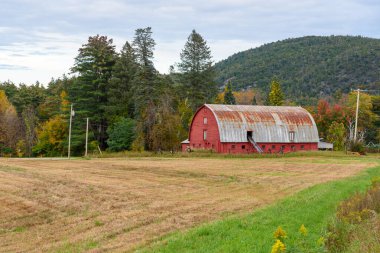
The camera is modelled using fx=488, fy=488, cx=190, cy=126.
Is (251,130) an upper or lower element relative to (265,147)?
upper

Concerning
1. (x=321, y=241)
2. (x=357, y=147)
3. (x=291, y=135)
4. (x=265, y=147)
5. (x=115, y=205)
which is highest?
(x=291, y=135)

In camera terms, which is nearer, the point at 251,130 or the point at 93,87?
the point at 251,130

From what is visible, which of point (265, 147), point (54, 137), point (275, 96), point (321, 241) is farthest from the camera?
point (275, 96)

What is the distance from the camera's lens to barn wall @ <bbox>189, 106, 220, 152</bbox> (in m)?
66.2

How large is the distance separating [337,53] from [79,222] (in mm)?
193906

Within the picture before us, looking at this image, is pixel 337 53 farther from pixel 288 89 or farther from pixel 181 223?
pixel 181 223

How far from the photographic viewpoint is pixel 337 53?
643ft

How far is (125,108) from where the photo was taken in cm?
8006

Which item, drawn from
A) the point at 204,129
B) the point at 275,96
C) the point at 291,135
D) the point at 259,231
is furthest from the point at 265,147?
the point at 259,231

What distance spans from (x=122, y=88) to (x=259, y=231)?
69679 mm

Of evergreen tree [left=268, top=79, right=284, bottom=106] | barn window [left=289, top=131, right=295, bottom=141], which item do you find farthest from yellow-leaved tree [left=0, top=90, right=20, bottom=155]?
evergreen tree [left=268, top=79, right=284, bottom=106]

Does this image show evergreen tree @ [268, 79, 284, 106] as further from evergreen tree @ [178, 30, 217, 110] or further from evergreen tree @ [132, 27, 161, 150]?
evergreen tree @ [132, 27, 161, 150]

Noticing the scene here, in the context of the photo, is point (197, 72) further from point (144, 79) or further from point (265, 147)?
point (265, 147)

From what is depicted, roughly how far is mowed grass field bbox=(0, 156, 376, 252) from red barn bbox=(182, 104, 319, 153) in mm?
34146
